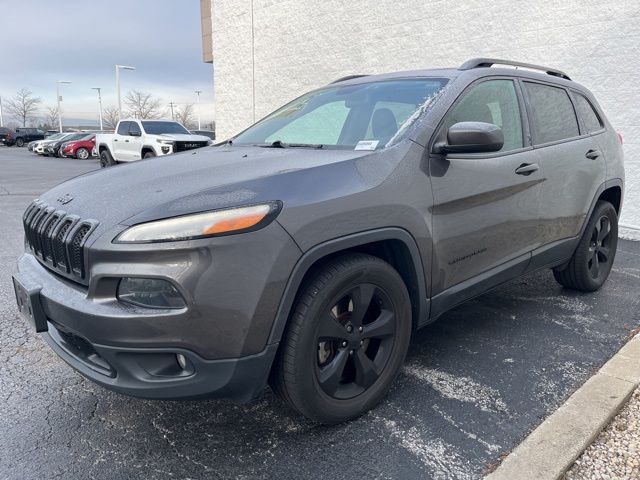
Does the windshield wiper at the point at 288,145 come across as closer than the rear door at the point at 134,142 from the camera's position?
Yes

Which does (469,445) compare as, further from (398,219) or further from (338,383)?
(398,219)

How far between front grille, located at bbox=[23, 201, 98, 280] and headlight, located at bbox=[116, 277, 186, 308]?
217mm

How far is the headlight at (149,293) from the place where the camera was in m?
1.84

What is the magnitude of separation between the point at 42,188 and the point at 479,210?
12.1 metres

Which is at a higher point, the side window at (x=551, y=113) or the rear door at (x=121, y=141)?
the side window at (x=551, y=113)

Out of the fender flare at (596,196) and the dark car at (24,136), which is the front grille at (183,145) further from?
the dark car at (24,136)

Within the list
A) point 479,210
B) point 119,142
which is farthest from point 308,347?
point 119,142

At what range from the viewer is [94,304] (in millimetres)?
1907

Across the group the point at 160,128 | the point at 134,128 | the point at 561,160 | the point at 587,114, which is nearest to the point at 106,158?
the point at 134,128

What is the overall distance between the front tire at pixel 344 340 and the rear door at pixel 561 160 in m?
1.60

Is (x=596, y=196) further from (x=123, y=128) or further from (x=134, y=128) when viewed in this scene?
(x=123, y=128)

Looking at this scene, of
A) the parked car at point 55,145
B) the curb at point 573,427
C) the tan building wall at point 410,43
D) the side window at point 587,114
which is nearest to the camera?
the curb at point 573,427

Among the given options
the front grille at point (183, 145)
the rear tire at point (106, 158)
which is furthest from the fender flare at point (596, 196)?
the rear tire at point (106, 158)

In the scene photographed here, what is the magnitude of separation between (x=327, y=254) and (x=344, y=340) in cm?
43
